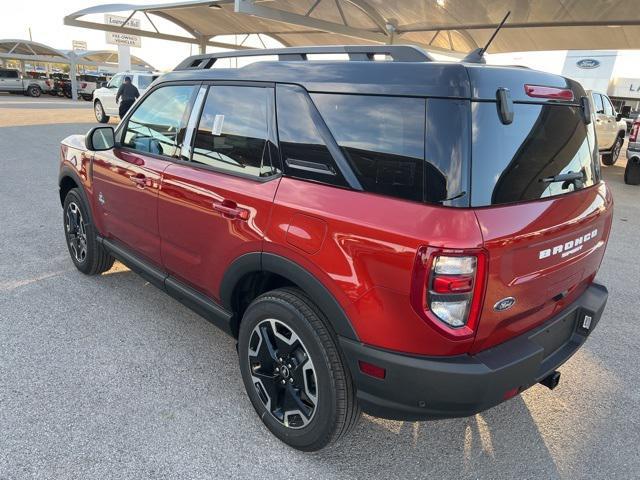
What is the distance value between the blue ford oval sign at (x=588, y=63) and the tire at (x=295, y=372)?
61456 mm

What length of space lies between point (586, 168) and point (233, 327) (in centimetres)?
209

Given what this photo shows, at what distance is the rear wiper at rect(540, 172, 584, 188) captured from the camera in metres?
2.13

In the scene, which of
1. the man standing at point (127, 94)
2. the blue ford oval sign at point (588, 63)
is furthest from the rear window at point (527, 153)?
the blue ford oval sign at point (588, 63)

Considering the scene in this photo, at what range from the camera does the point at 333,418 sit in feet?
7.00

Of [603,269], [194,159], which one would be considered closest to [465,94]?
[194,159]

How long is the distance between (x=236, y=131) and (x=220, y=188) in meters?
0.33

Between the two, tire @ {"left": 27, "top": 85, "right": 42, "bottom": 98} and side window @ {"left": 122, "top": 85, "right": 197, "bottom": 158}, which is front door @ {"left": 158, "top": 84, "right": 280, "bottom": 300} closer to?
side window @ {"left": 122, "top": 85, "right": 197, "bottom": 158}

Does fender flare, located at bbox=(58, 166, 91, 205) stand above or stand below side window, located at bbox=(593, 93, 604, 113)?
below

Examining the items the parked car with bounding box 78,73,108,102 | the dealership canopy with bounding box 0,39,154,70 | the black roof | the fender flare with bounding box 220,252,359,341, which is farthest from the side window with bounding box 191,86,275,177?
the dealership canopy with bounding box 0,39,154,70

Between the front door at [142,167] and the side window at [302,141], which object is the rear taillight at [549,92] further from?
the front door at [142,167]

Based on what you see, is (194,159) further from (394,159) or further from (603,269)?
(603,269)

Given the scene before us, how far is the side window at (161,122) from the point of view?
2.97 metres

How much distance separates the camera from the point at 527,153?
78.0 inches

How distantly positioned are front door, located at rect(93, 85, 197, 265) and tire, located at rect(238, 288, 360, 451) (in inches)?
45.0
